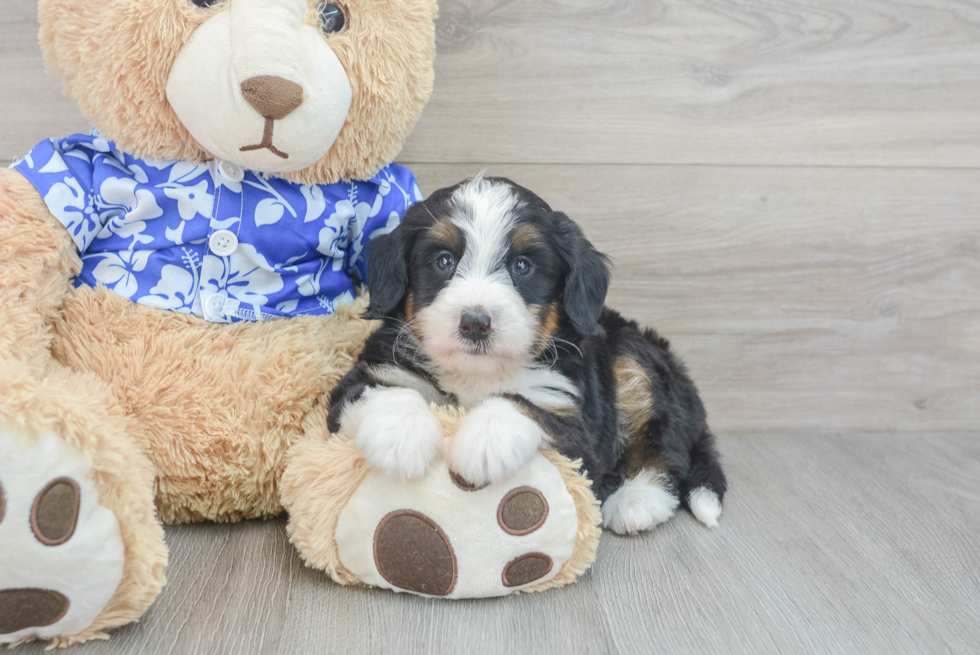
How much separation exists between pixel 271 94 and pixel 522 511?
3.25 ft

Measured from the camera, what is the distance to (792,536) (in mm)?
1907

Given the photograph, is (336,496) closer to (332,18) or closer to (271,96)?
(271,96)

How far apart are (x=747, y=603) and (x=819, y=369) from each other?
1.35 metres

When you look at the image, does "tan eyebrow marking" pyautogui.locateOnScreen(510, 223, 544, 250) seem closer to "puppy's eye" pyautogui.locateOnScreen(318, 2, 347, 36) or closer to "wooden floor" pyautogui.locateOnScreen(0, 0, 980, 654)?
"puppy's eye" pyautogui.locateOnScreen(318, 2, 347, 36)

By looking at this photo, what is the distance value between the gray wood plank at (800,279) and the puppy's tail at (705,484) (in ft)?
1.85

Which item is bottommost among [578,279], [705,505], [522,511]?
[705,505]

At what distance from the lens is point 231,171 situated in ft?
5.78

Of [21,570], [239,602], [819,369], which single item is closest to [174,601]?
[239,602]

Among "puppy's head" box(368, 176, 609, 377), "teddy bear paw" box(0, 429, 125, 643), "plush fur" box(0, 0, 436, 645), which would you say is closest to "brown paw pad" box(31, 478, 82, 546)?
"teddy bear paw" box(0, 429, 125, 643)

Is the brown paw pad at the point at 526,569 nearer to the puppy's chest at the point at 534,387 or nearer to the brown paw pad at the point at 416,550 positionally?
the brown paw pad at the point at 416,550

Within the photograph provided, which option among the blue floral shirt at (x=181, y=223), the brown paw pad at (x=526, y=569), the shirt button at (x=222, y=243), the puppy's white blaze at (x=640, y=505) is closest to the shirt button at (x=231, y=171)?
the blue floral shirt at (x=181, y=223)

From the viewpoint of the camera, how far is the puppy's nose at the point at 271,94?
1526mm

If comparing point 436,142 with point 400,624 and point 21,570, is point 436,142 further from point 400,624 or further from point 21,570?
point 21,570

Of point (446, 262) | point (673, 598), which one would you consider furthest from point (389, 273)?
point (673, 598)
